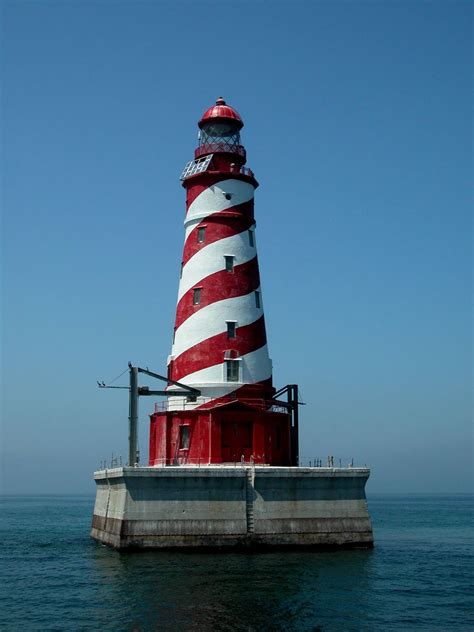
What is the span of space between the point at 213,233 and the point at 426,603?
721 inches

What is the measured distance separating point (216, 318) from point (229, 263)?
8.22 ft

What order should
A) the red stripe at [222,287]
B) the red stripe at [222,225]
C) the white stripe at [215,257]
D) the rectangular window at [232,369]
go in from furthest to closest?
1. the red stripe at [222,225]
2. the white stripe at [215,257]
3. the red stripe at [222,287]
4. the rectangular window at [232,369]

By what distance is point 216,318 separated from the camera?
34312 millimetres

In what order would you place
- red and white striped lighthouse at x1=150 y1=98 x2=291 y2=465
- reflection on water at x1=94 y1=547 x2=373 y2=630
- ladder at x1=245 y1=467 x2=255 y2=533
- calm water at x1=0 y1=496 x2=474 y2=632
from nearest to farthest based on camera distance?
1. reflection on water at x1=94 y1=547 x2=373 y2=630
2. calm water at x1=0 y1=496 x2=474 y2=632
3. ladder at x1=245 y1=467 x2=255 y2=533
4. red and white striped lighthouse at x1=150 y1=98 x2=291 y2=465

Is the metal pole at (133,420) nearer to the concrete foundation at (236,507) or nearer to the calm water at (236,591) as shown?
the concrete foundation at (236,507)

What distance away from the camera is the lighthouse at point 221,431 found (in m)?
28.4

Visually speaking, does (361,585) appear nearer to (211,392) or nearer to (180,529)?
(180,529)

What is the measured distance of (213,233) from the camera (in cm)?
3516

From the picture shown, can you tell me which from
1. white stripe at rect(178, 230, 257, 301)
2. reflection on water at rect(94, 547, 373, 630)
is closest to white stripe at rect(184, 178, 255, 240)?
white stripe at rect(178, 230, 257, 301)

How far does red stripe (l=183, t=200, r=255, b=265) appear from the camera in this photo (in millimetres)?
35156

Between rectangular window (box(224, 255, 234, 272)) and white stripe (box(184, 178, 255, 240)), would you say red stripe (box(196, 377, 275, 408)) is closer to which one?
rectangular window (box(224, 255, 234, 272))

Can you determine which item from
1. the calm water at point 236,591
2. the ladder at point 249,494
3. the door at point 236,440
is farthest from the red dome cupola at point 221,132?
the calm water at point 236,591

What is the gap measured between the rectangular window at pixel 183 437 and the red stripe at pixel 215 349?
2.44 m

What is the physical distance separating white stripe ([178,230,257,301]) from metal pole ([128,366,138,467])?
5501 millimetres
